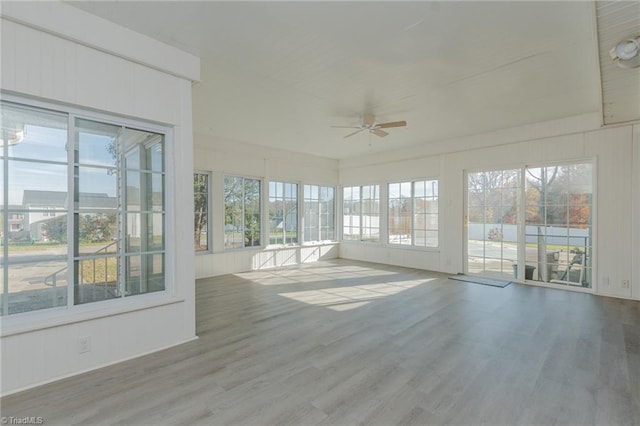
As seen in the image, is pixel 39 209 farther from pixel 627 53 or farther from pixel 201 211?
pixel 627 53

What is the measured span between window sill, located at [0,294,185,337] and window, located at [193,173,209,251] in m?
3.59

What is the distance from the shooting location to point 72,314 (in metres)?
2.49

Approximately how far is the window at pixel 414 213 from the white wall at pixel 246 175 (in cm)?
220

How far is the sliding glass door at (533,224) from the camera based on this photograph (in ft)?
17.1

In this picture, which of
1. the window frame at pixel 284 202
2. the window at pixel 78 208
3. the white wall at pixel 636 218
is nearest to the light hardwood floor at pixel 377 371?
the white wall at pixel 636 218

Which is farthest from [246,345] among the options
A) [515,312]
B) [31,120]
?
[515,312]

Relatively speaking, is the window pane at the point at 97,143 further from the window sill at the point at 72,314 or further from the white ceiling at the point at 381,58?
the window sill at the point at 72,314

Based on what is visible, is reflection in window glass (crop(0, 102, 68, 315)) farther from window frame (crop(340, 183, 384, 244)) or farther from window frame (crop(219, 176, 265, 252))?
window frame (crop(340, 183, 384, 244))

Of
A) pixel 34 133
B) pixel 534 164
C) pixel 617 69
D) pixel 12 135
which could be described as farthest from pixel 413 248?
pixel 12 135

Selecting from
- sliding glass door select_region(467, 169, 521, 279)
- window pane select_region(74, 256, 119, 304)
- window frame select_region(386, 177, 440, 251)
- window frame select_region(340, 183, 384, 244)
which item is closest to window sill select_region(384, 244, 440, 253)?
window frame select_region(386, 177, 440, 251)

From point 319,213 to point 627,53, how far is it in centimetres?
708

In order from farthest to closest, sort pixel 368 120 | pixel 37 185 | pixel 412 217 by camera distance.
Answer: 1. pixel 412 217
2. pixel 368 120
3. pixel 37 185

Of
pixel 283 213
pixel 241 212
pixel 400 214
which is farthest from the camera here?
pixel 283 213

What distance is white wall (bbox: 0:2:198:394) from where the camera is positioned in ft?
7.39
